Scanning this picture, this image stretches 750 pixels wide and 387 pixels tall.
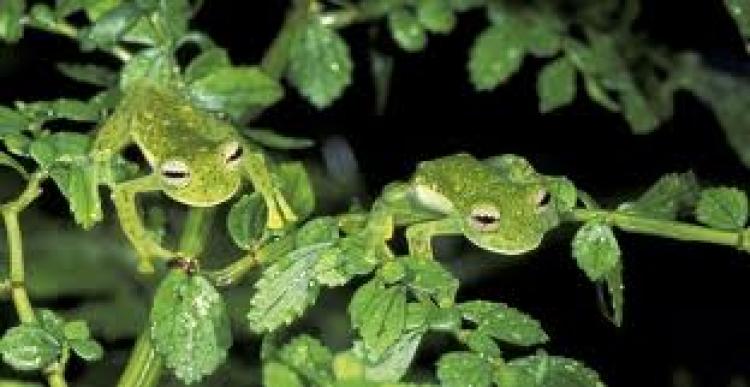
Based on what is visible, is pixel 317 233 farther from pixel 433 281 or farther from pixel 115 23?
pixel 115 23

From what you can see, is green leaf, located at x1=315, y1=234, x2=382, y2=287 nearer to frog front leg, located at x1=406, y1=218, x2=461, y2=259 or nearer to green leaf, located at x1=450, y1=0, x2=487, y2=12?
frog front leg, located at x1=406, y1=218, x2=461, y2=259

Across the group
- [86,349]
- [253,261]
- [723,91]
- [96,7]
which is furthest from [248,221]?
[723,91]

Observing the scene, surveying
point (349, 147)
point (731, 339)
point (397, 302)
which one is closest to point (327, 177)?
point (349, 147)

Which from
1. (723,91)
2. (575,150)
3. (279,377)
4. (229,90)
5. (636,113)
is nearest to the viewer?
(279,377)

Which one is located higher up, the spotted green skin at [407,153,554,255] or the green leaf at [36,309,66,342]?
the spotted green skin at [407,153,554,255]

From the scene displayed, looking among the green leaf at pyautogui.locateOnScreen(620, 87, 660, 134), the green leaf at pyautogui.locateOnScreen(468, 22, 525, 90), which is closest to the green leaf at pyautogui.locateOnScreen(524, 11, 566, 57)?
the green leaf at pyautogui.locateOnScreen(468, 22, 525, 90)

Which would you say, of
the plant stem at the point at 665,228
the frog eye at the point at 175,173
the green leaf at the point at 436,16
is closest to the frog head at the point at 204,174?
the frog eye at the point at 175,173

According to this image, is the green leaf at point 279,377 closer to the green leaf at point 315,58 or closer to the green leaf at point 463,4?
the green leaf at point 315,58
